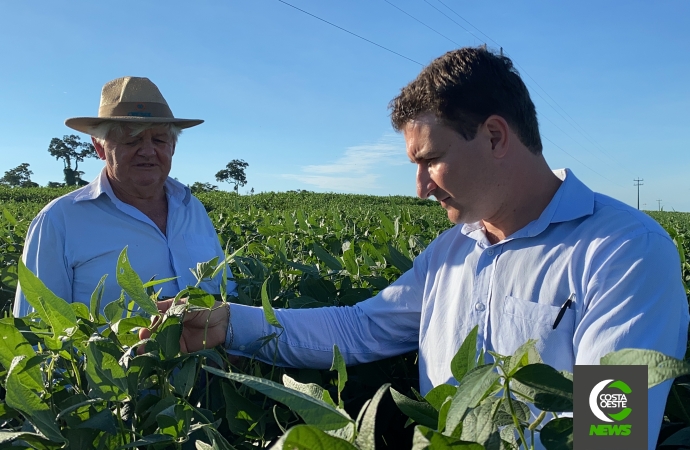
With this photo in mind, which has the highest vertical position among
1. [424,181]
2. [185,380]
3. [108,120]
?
[108,120]

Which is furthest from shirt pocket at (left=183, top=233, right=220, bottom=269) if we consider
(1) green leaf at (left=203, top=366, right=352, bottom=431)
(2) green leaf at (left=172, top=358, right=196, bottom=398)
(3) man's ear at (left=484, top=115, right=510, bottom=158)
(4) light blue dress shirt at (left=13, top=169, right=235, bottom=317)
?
(1) green leaf at (left=203, top=366, right=352, bottom=431)

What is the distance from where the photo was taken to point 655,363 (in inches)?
21.2

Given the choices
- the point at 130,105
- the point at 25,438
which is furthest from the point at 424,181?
the point at 130,105

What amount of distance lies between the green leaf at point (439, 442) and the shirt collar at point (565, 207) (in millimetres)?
1186

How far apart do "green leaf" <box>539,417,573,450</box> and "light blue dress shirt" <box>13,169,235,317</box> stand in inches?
70.8

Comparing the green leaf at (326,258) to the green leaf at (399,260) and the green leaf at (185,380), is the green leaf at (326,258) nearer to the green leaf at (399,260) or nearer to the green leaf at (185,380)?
A: the green leaf at (399,260)

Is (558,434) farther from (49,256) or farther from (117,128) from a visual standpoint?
(117,128)

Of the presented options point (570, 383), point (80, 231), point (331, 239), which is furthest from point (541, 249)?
point (80, 231)

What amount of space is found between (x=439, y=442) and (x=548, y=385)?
0.18 metres

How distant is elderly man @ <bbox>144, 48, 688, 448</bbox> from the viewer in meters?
1.43

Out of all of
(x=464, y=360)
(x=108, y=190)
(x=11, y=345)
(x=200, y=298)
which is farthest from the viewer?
(x=108, y=190)

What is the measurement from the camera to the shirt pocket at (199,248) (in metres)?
2.82

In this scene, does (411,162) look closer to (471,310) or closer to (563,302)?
(471,310)

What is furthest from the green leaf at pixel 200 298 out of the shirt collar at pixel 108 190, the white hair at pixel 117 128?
the white hair at pixel 117 128
